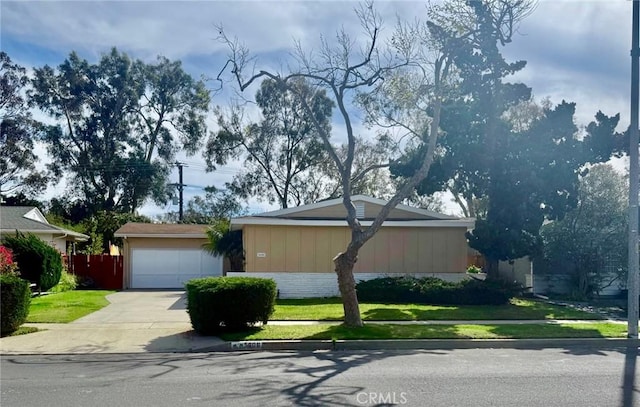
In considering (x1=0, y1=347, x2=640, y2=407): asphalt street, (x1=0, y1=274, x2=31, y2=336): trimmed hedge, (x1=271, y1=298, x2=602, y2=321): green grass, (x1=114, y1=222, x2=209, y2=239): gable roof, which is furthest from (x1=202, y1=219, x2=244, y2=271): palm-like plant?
(x1=0, y1=347, x2=640, y2=407): asphalt street

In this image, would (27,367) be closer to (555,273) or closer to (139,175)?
(555,273)

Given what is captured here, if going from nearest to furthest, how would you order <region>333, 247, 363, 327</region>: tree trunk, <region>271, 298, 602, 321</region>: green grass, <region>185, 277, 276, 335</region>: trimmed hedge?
<region>185, 277, 276, 335</region>: trimmed hedge → <region>333, 247, 363, 327</region>: tree trunk → <region>271, 298, 602, 321</region>: green grass

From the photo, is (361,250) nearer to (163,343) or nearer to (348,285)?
(348,285)

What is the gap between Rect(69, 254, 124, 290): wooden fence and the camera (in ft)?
94.9

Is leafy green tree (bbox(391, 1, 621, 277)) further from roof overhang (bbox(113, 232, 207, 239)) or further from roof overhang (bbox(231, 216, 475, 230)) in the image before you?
roof overhang (bbox(113, 232, 207, 239))

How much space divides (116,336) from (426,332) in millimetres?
6664

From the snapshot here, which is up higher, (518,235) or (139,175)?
(139,175)

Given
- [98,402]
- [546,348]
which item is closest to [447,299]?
[546,348]

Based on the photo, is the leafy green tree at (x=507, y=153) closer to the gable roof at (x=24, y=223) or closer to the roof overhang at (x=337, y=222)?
the roof overhang at (x=337, y=222)

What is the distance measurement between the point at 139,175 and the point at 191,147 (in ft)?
14.3

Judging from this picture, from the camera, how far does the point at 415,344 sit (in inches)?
471

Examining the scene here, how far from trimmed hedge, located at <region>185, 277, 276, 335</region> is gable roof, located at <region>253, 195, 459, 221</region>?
9.06m

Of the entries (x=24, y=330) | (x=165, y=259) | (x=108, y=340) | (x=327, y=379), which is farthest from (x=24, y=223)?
(x=327, y=379)

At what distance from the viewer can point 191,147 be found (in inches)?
1785
